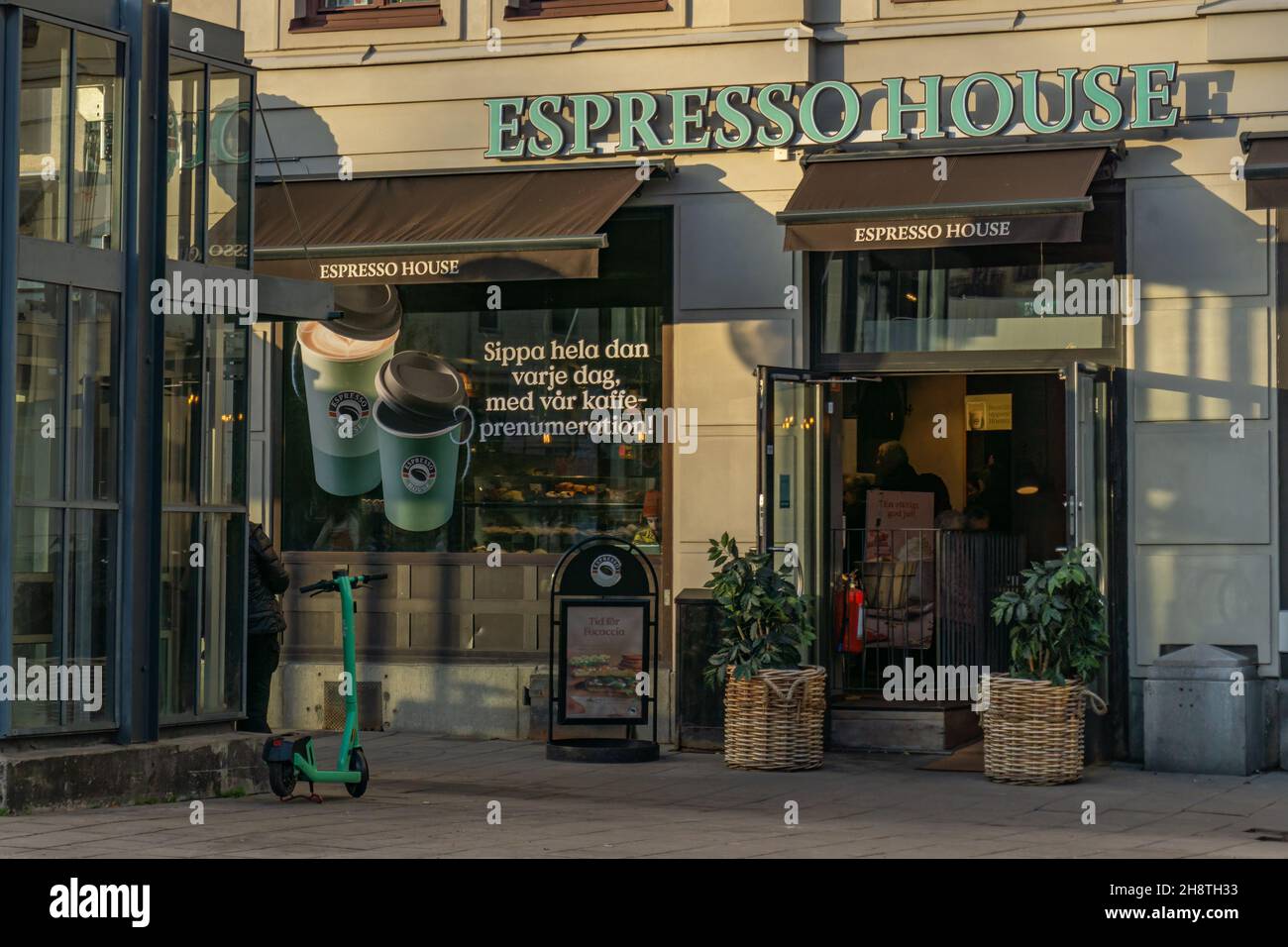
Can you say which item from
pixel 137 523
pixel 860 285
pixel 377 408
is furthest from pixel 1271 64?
pixel 137 523

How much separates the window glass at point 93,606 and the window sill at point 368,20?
606 cm

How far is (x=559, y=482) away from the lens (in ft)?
47.9

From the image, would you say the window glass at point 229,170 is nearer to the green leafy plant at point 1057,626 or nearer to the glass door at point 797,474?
the glass door at point 797,474

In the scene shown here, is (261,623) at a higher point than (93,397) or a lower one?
lower

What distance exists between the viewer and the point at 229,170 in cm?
1127

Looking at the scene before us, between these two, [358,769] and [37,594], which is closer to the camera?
[37,594]

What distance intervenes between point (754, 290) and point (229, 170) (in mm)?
4329

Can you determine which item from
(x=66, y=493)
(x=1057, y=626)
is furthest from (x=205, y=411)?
(x=1057, y=626)

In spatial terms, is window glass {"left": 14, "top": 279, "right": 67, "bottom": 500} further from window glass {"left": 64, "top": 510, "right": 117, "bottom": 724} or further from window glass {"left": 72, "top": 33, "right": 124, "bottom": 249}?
window glass {"left": 72, "top": 33, "right": 124, "bottom": 249}

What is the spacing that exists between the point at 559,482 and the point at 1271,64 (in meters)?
5.92

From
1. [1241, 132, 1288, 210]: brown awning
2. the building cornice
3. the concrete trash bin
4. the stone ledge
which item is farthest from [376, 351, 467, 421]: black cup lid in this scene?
[1241, 132, 1288, 210]: brown awning

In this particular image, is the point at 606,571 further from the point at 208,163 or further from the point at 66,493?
the point at 66,493

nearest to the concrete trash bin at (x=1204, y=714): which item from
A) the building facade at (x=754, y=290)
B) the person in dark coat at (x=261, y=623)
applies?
the building facade at (x=754, y=290)

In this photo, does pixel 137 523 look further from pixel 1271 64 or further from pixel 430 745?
pixel 1271 64
